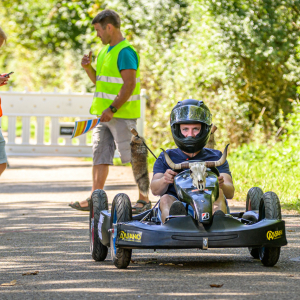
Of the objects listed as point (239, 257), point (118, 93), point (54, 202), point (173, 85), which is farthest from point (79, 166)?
point (239, 257)

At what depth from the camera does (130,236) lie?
4223mm

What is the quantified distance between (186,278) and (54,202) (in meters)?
4.33

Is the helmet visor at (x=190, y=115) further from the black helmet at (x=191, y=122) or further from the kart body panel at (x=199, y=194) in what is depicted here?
the kart body panel at (x=199, y=194)

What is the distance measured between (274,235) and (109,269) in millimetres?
1177

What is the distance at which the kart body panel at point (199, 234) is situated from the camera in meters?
4.10

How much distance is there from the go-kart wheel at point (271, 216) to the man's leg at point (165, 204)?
67 cm

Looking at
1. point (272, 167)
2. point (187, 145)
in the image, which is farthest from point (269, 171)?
point (187, 145)

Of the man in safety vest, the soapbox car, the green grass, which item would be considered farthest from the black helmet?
the green grass

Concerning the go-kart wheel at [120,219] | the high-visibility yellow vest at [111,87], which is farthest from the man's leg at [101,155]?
the go-kart wheel at [120,219]

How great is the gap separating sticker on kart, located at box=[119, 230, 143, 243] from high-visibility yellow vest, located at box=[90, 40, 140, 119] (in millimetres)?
3258

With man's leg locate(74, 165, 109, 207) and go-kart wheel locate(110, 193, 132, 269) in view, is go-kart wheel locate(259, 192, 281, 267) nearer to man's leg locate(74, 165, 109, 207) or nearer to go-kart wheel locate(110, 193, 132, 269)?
go-kart wheel locate(110, 193, 132, 269)

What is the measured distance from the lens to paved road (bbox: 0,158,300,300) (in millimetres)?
3789

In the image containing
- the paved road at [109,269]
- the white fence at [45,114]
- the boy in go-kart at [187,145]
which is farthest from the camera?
the white fence at [45,114]

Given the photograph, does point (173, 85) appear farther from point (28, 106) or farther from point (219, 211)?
point (219, 211)
